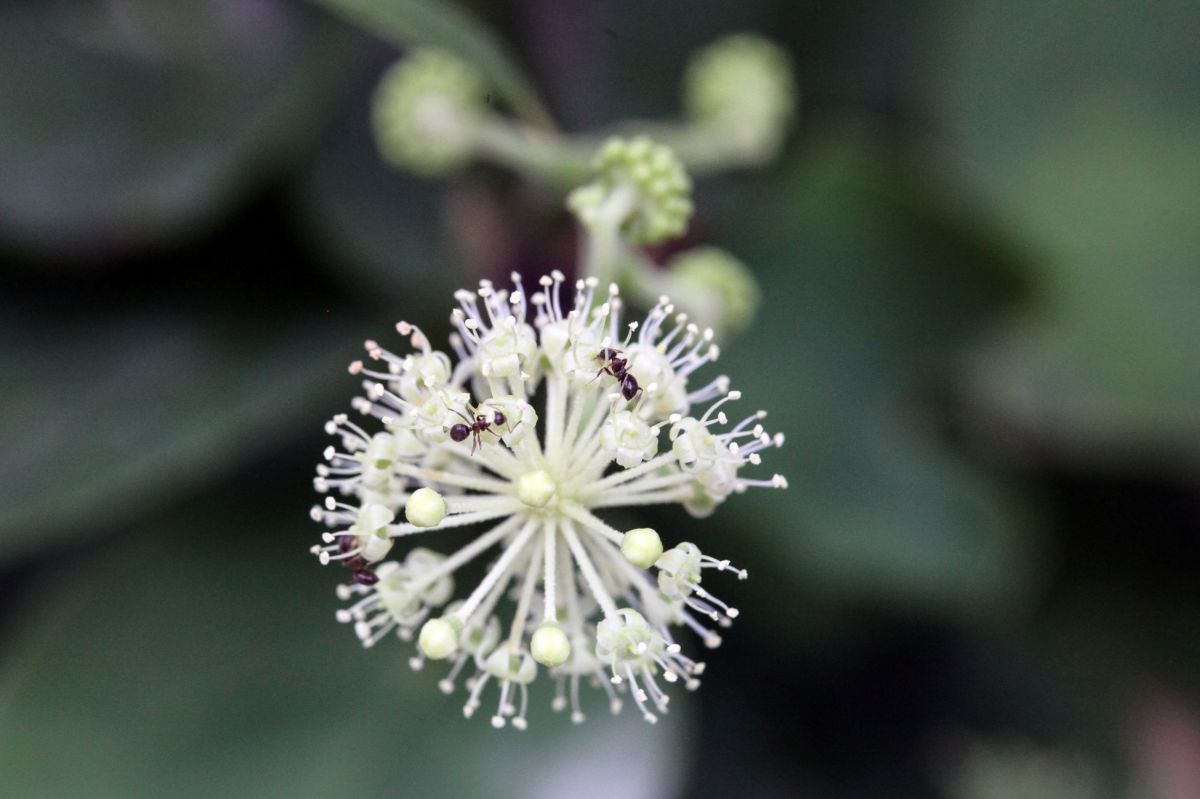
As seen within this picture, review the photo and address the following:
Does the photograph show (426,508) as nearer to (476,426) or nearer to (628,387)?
(476,426)

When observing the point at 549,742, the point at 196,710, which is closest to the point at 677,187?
the point at 549,742

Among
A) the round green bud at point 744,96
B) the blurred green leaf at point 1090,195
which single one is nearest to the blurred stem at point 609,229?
the round green bud at point 744,96

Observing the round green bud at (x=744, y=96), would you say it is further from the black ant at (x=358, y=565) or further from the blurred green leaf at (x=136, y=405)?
the black ant at (x=358, y=565)

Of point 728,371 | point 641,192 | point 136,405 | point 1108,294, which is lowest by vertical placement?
point 136,405

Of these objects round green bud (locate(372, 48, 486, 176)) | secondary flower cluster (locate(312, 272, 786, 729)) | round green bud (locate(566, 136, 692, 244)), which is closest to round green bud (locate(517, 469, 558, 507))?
secondary flower cluster (locate(312, 272, 786, 729))

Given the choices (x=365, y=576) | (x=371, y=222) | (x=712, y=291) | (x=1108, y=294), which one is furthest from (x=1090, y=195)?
(x=365, y=576)

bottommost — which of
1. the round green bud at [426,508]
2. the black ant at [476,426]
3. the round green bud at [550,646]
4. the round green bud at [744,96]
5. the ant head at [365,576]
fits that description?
the round green bud at [550,646]

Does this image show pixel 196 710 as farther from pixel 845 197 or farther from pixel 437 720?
pixel 845 197
